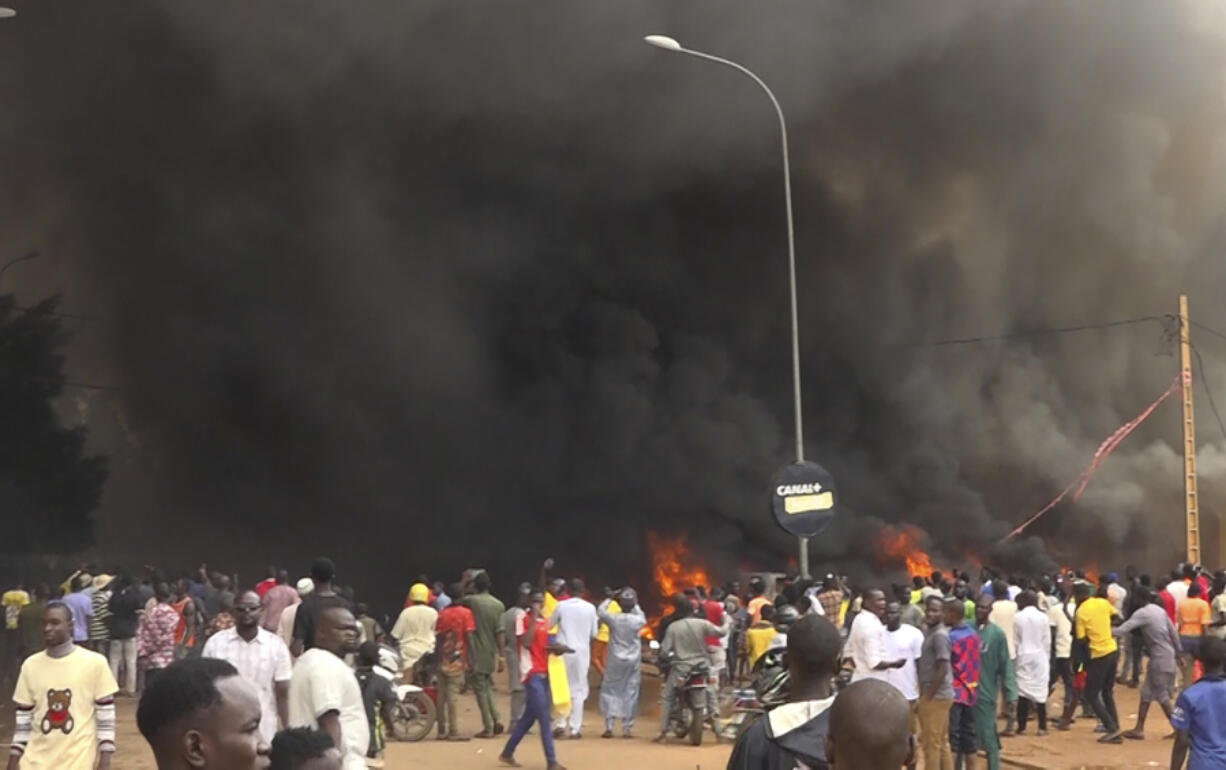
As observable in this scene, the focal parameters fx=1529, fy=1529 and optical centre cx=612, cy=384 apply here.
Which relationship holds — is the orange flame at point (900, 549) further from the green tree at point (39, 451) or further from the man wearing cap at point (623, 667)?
the man wearing cap at point (623, 667)

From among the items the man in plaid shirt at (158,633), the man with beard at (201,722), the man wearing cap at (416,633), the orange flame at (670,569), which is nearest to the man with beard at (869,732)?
the man with beard at (201,722)

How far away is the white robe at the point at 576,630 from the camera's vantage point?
44.5 ft

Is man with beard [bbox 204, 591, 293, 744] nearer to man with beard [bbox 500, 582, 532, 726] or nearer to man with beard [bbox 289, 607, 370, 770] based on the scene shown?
man with beard [bbox 289, 607, 370, 770]

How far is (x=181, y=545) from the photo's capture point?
1286 inches

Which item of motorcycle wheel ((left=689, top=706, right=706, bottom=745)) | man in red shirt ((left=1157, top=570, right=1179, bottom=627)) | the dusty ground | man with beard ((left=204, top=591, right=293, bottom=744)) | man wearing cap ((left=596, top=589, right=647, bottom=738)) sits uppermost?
man with beard ((left=204, top=591, right=293, bottom=744))

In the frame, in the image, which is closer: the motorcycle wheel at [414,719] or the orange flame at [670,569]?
the motorcycle wheel at [414,719]

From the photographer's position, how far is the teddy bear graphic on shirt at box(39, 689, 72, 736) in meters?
6.20

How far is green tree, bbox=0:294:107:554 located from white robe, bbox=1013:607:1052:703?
774 inches

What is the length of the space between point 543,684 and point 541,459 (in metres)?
20.2

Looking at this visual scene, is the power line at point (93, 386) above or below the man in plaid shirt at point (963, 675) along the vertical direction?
above

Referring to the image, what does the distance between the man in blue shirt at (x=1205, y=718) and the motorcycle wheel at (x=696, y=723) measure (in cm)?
746

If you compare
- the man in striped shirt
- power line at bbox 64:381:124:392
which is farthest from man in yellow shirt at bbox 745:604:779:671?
power line at bbox 64:381:124:392

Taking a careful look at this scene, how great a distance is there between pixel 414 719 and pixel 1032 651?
579cm

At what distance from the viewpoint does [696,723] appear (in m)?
14.0
